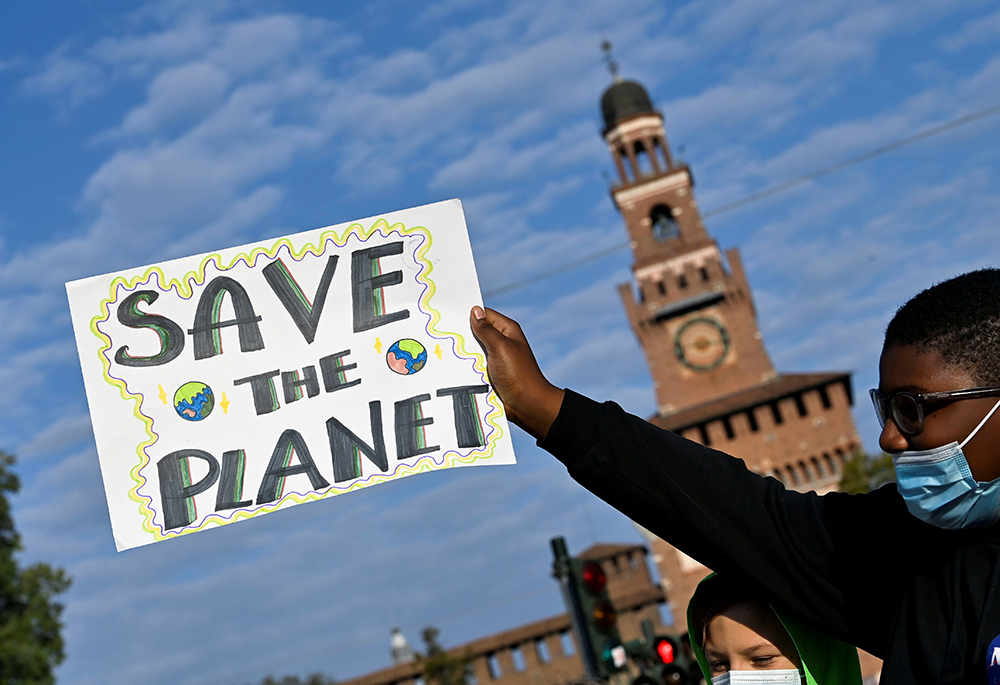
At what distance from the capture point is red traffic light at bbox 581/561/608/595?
33.3 ft

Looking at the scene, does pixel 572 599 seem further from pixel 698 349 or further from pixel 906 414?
pixel 698 349

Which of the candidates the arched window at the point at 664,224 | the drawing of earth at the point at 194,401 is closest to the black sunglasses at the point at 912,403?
the drawing of earth at the point at 194,401

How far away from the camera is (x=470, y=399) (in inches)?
112

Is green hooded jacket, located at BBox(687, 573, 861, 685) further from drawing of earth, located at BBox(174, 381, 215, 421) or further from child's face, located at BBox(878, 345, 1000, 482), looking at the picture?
drawing of earth, located at BBox(174, 381, 215, 421)

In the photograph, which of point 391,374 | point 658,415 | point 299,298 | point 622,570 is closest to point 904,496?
point 391,374

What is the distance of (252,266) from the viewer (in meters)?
2.92

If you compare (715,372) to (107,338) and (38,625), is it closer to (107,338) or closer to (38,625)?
(38,625)

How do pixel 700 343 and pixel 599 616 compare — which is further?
pixel 700 343

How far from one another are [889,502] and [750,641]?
0.43 meters

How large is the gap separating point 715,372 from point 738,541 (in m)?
49.0

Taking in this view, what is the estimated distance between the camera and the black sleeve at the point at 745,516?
7.31ft

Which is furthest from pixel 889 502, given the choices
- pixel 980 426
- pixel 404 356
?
pixel 404 356

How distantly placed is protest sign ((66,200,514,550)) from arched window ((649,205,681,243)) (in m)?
49.0

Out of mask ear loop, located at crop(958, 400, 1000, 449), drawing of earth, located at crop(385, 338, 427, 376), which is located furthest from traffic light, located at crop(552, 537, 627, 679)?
mask ear loop, located at crop(958, 400, 1000, 449)
